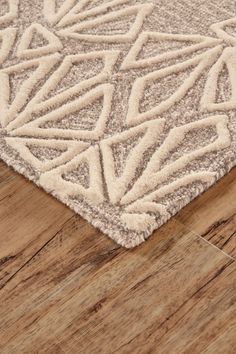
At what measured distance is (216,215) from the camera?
1.02 m

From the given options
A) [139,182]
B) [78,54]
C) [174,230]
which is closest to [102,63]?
[78,54]

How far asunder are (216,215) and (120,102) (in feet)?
1.07

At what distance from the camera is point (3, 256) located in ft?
3.28

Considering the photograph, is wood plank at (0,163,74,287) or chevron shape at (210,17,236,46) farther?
chevron shape at (210,17,236,46)

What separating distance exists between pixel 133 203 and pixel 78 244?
113 mm

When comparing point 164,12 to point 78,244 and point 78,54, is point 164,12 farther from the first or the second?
point 78,244

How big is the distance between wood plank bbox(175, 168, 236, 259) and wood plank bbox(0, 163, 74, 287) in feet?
0.66

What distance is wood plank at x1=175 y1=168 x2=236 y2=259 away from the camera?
992mm

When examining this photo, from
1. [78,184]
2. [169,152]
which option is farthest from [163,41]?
[78,184]

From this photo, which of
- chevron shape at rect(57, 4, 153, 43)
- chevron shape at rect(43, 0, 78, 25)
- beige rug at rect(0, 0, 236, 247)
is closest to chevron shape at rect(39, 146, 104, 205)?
beige rug at rect(0, 0, 236, 247)

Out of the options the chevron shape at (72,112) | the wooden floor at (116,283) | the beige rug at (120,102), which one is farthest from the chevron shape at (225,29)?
the wooden floor at (116,283)

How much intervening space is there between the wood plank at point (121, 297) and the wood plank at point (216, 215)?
0.02 m

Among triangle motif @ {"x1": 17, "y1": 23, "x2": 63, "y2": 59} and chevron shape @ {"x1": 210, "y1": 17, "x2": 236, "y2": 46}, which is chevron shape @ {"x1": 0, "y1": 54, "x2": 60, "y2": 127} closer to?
triangle motif @ {"x1": 17, "y1": 23, "x2": 63, "y2": 59}

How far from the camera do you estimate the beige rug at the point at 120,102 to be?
1.05 meters
